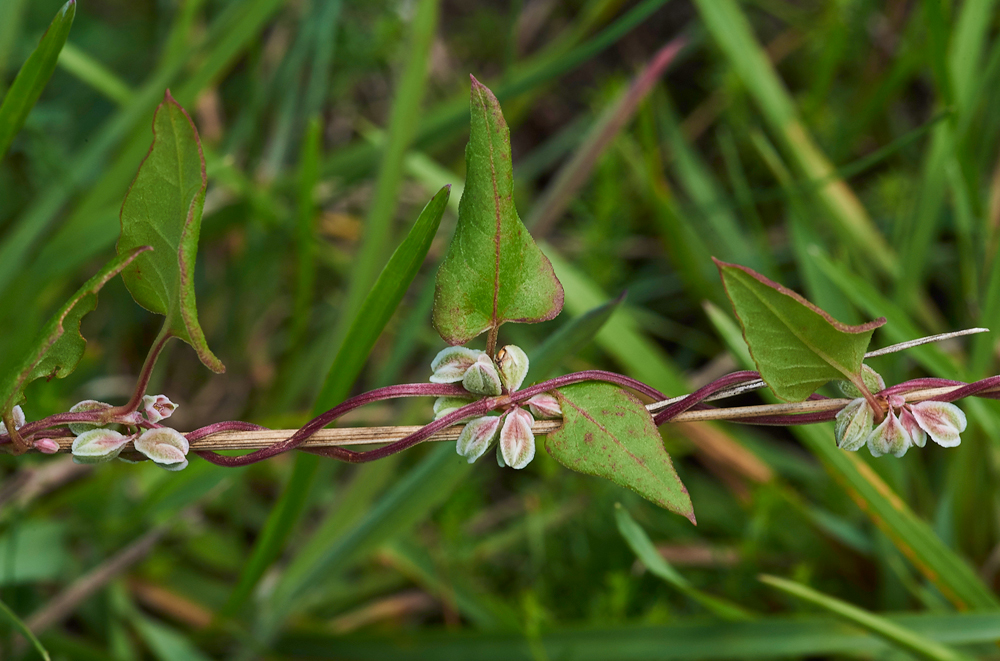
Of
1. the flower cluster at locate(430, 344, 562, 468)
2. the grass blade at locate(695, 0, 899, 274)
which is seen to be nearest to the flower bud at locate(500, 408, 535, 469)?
the flower cluster at locate(430, 344, 562, 468)

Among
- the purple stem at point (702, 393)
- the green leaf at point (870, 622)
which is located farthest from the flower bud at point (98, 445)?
the green leaf at point (870, 622)

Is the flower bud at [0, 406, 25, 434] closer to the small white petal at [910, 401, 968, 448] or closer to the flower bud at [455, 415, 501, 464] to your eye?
the flower bud at [455, 415, 501, 464]

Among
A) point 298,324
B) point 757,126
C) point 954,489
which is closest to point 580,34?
point 757,126

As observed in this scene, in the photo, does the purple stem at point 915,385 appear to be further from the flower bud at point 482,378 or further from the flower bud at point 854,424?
the flower bud at point 482,378

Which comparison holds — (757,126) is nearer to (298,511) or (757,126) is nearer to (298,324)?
(298,324)

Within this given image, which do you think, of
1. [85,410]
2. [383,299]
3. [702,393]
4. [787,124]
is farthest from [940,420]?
[787,124]

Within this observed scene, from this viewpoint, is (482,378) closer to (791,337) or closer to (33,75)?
(791,337)

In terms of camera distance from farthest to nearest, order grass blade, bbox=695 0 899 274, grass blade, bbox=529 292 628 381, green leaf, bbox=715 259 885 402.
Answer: grass blade, bbox=695 0 899 274 → grass blade, bbox=529 292 628 381 → green leaf, bbox=715 259 885 402
